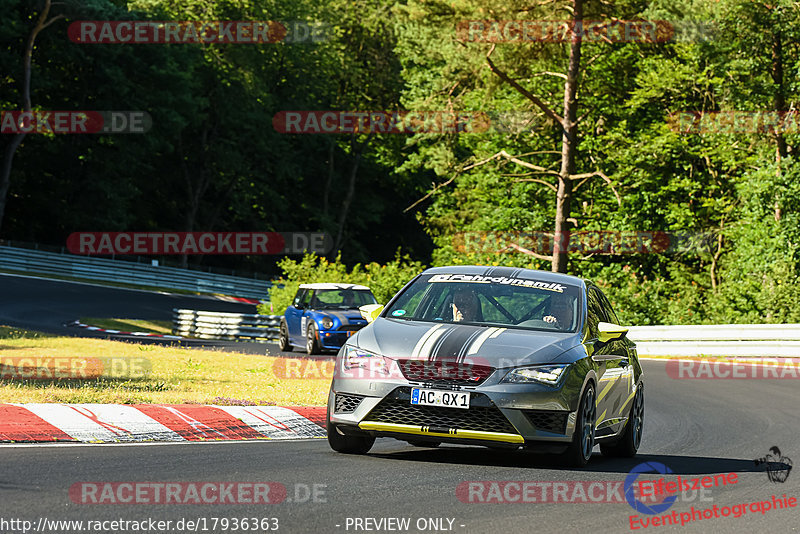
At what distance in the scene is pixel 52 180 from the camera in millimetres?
63625

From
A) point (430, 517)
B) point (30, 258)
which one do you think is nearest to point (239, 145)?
point (30, 258)

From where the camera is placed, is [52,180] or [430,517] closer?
[430,517]

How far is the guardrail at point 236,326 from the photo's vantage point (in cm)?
3641

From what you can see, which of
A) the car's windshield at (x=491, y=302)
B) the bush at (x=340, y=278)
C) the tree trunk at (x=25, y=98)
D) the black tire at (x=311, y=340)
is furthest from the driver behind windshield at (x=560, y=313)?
the tree trunk at (x=25, y=98)

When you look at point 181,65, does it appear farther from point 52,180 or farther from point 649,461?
point 649,461

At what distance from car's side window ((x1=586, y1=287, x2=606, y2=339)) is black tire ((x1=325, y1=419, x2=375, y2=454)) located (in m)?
2.12

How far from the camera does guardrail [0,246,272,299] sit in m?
54.7

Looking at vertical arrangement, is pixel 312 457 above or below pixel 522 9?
below

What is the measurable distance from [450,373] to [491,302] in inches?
61.6

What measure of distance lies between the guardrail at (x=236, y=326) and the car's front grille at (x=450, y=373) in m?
27.1

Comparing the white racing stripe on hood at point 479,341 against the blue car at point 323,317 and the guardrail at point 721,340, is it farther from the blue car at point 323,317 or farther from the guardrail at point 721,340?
the guardrail at point 721,340

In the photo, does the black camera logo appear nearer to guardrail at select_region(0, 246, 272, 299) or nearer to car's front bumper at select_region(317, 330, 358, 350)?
car's front bumper at select_region(317, 330, 358, 350)

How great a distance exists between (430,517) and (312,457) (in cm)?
271

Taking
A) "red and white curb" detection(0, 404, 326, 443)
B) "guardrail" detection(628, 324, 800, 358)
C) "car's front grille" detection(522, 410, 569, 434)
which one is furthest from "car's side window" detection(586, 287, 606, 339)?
"guardrail" detection(628, 324, 800, 358)
